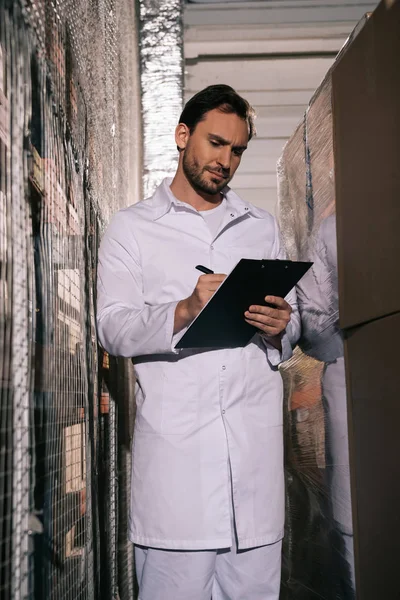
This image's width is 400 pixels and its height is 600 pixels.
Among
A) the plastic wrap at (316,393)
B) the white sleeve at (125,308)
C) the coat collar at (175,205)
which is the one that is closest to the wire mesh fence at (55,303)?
the white sleeve at (125,308)

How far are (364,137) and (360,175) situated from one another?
6cm

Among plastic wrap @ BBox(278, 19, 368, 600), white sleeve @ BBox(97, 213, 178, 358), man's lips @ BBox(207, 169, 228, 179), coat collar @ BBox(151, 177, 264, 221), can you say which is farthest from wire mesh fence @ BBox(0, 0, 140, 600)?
plastic wrap @ BBox(278, 19, 368, 600)

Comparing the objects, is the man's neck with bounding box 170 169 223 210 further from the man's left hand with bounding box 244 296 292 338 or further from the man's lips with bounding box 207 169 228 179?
the man's left hand with bounding box 244 296 292 338

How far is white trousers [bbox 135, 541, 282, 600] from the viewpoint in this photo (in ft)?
4.27

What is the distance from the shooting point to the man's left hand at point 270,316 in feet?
4.17

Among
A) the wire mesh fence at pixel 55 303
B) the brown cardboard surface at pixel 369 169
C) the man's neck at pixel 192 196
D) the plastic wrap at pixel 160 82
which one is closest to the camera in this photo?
the wire mesh fence at pixel 55 303

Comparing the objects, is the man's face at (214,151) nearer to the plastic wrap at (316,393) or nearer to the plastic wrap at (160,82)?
the plastic wrap at (316,393)

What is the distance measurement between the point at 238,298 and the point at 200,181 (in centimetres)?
48

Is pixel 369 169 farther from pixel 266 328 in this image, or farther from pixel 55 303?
pixel 55 303

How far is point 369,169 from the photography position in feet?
3.63

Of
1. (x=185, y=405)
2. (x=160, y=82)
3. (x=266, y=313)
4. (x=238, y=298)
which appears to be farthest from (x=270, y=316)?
(x=160, y=82)

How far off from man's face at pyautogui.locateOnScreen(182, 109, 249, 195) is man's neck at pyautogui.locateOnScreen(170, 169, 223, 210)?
19 mm

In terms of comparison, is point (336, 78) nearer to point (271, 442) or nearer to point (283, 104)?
point (271, 442)

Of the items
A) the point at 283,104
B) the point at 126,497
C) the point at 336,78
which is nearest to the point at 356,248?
the point at 336,78
